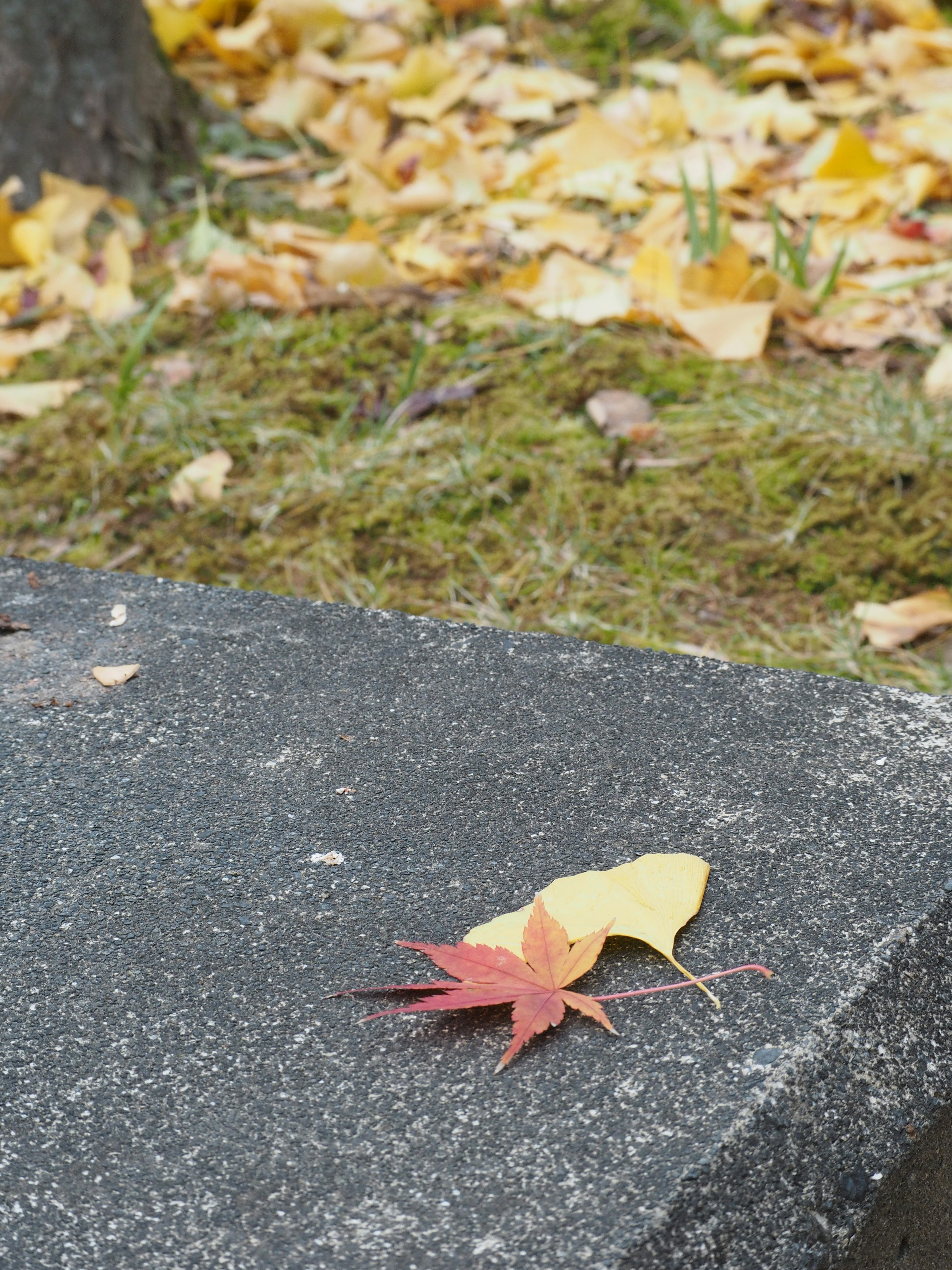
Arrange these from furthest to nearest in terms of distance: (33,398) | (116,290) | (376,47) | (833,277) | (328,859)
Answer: (376,47)
(116,290)
(33,398)
(833,277)
(328,859)

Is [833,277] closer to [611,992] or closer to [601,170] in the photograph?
[601,170]

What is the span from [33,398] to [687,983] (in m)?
1.87

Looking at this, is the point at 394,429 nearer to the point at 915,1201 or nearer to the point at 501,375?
the point at 501,375

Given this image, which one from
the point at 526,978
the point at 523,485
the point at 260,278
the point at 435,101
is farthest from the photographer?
the point at 435,101

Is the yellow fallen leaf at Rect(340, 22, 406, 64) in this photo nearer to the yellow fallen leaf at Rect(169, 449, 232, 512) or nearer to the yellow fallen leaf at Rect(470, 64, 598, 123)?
the yellow fallen leaf at Rect(470, 64, 598, 123)

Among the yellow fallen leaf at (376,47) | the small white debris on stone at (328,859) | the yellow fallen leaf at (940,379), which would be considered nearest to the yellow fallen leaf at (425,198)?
the yellow fallen leaf at (376,47)

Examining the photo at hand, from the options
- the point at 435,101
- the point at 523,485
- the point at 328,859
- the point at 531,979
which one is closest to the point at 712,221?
the point at 523,485

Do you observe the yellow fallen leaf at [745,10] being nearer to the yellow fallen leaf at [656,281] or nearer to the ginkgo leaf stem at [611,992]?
the yellow fallen leaf at [656,281]

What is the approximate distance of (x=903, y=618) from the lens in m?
1.67

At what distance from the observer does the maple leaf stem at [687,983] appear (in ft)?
2.61

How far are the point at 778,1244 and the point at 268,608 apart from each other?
83cm

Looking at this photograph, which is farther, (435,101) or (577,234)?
(435,101)

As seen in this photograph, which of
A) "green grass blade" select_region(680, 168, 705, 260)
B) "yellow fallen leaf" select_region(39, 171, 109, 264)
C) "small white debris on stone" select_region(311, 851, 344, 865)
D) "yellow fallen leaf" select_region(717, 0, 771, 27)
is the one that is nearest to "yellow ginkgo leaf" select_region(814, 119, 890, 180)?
"green grass blade" select_region(680, 168, 705, 260)

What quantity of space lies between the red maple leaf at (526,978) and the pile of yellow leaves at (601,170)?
1.56 m
